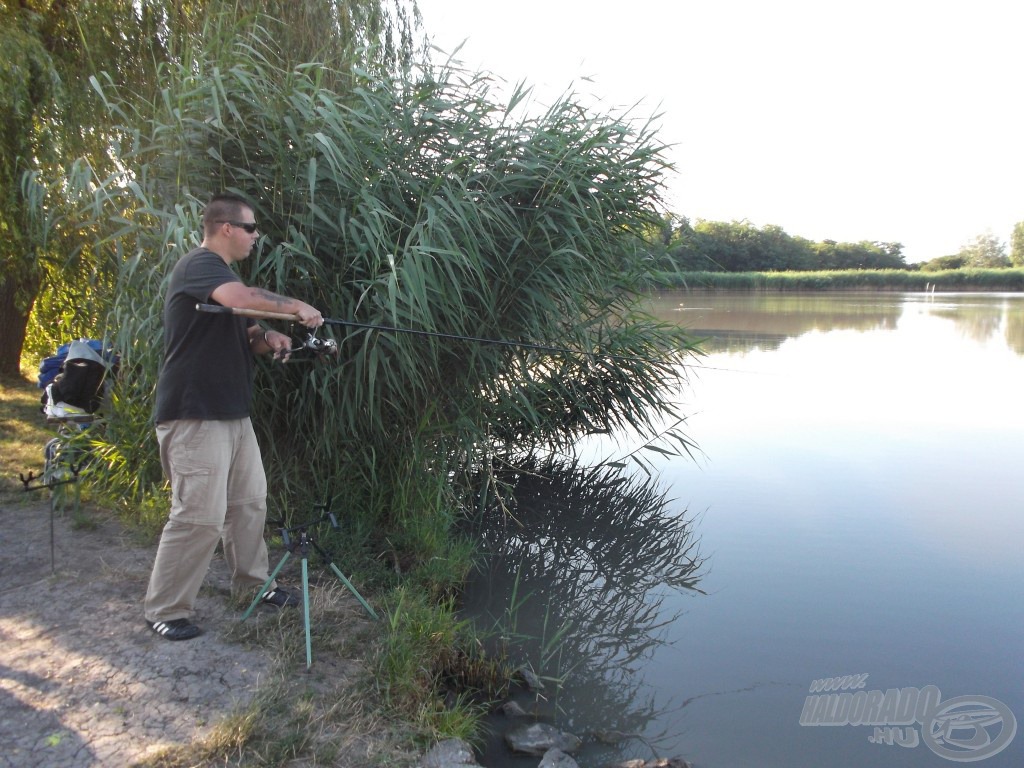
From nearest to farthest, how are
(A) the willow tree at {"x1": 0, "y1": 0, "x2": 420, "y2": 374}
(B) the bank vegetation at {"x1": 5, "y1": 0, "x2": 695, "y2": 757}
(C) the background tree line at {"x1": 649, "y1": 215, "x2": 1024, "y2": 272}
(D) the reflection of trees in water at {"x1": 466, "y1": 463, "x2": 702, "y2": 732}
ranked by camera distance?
1. (D) the reflection of trees in water at {"x1": 466, "y1": 463, "x2": 702, "y2": 732}
2. (B) the bank vegetation at {"x1": 5, "y1": 0, "x2": 695, "y2": 757}
3. (A) the willow tree at {"x1": 0, "y1": 0, "x2": 420, "y2": 374}
4. (C) the background tree line at {"x1": 649, "y1": 215, "x2": 1024, "y2": 272}

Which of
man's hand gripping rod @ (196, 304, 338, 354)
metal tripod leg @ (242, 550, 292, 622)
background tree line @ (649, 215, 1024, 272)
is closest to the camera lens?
man's hand gripping rod @ (196, 304, 338, 354)

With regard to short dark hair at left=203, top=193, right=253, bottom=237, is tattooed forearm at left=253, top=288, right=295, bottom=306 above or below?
below

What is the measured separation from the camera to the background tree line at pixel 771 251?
6348 millimetres

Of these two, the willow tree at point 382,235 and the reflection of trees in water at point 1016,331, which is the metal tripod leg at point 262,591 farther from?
the reflection of trees in water at point 1016,331

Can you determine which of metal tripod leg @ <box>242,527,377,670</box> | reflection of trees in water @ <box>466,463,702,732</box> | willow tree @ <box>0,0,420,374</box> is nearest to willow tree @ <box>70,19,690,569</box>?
willow tree @ <box>0,0,420,374</box>

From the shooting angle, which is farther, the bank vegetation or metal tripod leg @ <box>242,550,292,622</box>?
the bank vegetation

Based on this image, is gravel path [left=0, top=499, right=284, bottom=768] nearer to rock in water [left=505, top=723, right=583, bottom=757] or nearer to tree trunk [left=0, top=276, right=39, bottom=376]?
rock in water [left=505, top=723, right=583, bottom=757]

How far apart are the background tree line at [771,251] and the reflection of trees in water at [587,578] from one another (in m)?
2.08

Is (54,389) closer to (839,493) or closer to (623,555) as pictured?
(623,555)

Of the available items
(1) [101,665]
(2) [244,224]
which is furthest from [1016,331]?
(1) [101,665]

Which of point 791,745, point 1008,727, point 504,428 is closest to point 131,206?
point 504,428

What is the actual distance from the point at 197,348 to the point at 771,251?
52744 millimetres

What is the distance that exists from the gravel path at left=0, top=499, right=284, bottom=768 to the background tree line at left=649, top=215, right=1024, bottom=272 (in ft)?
13.9

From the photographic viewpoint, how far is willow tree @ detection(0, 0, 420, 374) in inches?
213
